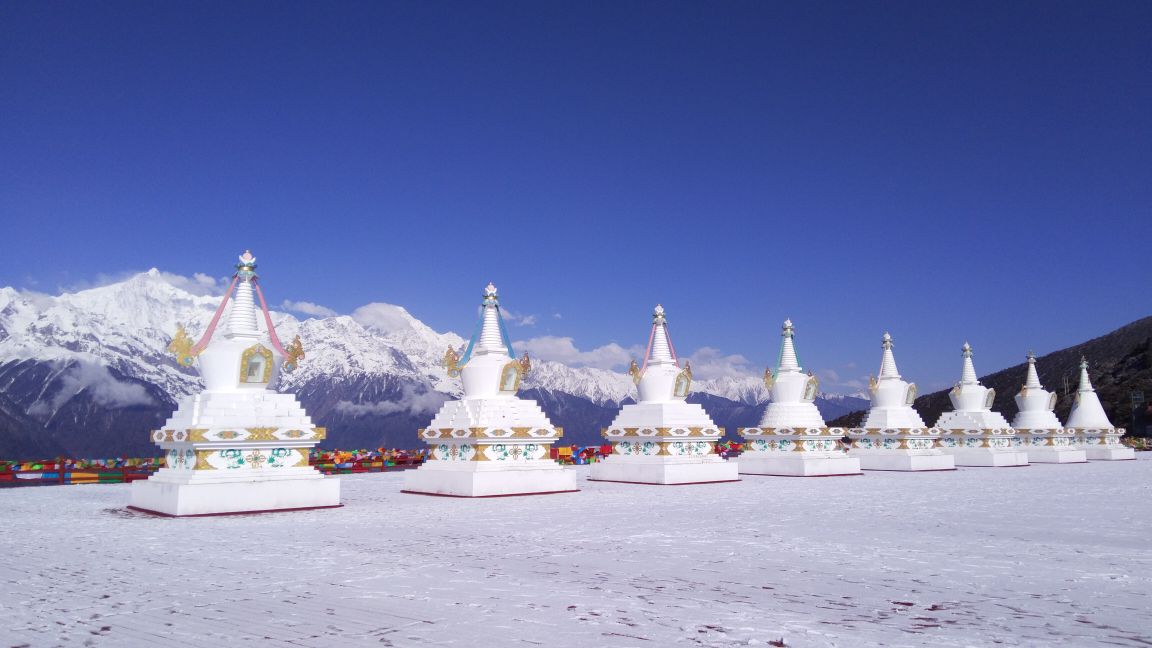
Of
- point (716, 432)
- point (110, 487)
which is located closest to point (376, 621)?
point (716, 432)

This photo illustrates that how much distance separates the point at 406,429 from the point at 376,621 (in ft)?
330

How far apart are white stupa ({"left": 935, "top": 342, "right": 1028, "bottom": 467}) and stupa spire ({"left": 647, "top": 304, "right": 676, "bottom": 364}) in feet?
56.8

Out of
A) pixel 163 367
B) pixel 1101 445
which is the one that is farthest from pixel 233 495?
pixel 163 367

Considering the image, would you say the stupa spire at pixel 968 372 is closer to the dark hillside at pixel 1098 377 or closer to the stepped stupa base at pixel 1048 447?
the stepped stupa base at pixel 1048 447

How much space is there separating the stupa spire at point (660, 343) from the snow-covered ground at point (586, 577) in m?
10.2

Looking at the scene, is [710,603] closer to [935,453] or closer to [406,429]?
[935,453]

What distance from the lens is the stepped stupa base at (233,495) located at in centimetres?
1638

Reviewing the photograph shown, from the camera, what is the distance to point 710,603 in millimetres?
7477

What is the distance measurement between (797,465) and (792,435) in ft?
3.70

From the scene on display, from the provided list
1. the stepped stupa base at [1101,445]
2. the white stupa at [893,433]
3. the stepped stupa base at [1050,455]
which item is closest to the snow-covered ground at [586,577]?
the white stupa at [893,433]

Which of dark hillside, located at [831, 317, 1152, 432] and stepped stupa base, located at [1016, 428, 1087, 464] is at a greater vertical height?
dark hillside, located at [831, 317, 1152, 432]

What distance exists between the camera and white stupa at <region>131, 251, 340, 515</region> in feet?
55.1

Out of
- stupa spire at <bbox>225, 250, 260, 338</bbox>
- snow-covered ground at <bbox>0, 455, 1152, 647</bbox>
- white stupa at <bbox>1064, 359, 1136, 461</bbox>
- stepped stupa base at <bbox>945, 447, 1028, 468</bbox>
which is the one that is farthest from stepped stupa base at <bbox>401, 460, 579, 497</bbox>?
white stupa at <bbox>1064, 359, 1136, 461</bbox>

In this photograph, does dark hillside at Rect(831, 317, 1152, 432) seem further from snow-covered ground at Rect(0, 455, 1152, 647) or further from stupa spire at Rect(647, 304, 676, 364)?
snow-covered ground at Rect(0, 455, 1152, 647)
